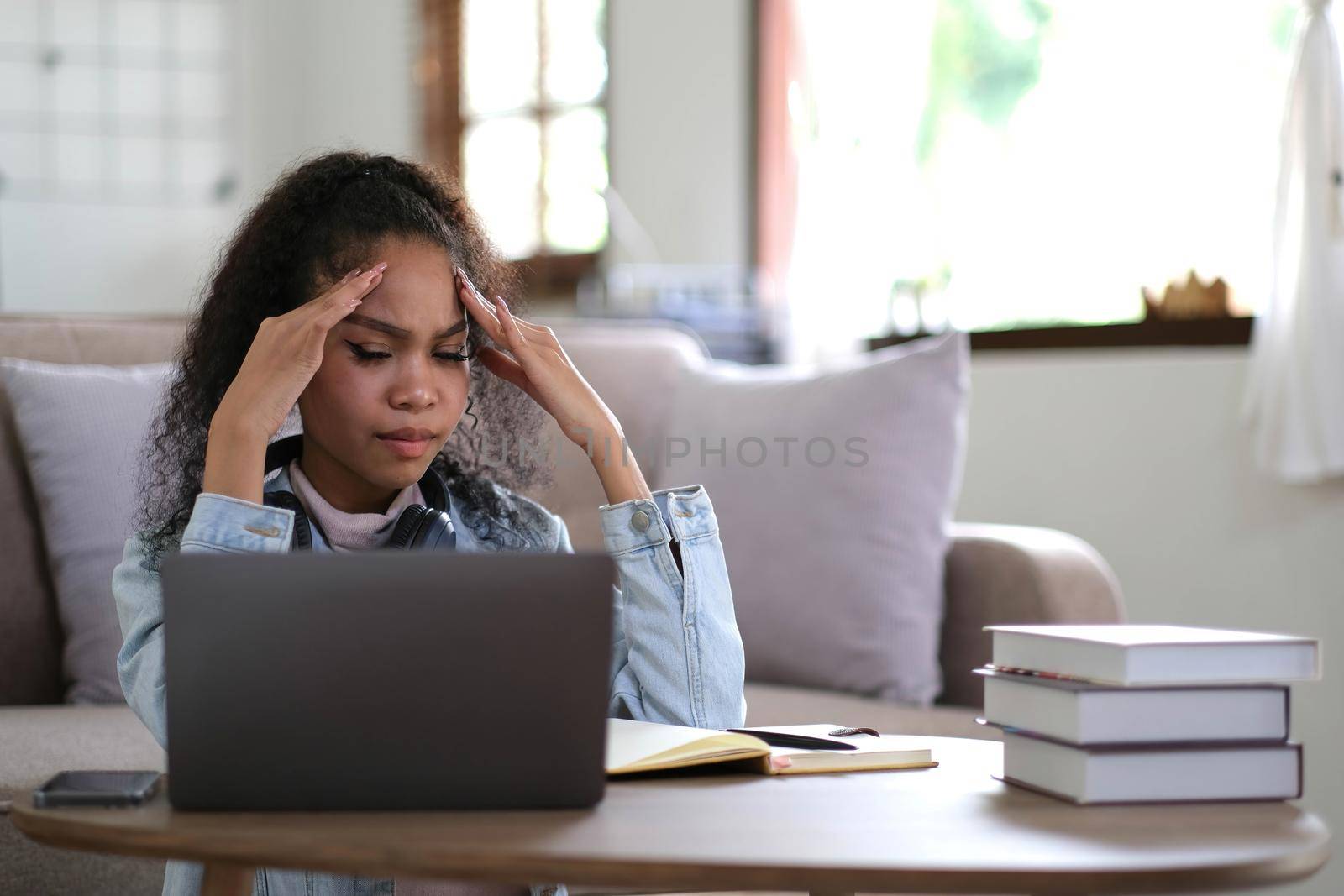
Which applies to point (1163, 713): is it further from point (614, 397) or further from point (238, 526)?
point (614, 397)

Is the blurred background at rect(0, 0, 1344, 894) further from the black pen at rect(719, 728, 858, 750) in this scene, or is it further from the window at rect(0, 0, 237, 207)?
the black pen at rect(719, 728, 858, 750)

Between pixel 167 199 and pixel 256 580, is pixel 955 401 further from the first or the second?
pixel 167 199

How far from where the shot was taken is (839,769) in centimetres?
94

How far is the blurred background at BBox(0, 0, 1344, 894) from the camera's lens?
8.77 feet

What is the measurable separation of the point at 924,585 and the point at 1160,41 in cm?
168

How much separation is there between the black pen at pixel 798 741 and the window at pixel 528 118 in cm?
364

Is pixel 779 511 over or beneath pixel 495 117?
beneath

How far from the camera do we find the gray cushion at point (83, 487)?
5.98ft

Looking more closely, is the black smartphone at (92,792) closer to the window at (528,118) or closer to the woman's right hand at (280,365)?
the woman's right hand at (280,365)

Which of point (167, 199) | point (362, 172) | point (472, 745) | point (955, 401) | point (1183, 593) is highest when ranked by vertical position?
point (167, 199)

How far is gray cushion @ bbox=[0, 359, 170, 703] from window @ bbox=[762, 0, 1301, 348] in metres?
1.83

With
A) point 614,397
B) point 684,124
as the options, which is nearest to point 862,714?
point 614,397

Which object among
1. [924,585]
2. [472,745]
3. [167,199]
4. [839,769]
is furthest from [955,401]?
[167,199]

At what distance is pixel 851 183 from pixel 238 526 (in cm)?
294
